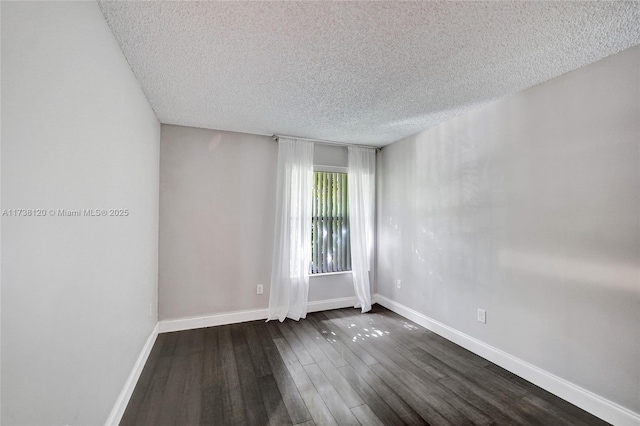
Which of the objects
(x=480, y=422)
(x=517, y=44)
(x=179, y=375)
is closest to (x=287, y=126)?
(x=517, y=44)

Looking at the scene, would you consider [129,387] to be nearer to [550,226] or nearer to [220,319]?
[220,319]

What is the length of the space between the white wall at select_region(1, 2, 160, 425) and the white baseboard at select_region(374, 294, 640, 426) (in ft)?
10.1

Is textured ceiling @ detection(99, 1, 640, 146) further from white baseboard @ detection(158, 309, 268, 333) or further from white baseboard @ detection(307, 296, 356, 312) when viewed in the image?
white baseboard @ detection(307, 296, 356, 312)

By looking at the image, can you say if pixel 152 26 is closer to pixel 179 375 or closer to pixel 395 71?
pixel 395 71

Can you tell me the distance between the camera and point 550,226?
218 centimetres

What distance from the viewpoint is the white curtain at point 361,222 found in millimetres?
4027

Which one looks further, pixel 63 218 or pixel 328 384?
pixel 328 384

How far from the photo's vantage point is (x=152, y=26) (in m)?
1.58

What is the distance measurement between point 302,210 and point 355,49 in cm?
227

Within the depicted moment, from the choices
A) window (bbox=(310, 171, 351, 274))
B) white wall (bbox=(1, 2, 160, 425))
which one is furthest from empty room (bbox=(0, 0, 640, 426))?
window (bbox=(310, 171, 351, 274))

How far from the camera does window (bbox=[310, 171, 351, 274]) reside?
4.03m

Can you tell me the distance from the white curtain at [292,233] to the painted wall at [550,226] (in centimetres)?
159

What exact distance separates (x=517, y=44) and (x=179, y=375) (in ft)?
11.6

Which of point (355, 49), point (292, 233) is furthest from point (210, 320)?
point (355, 49)
